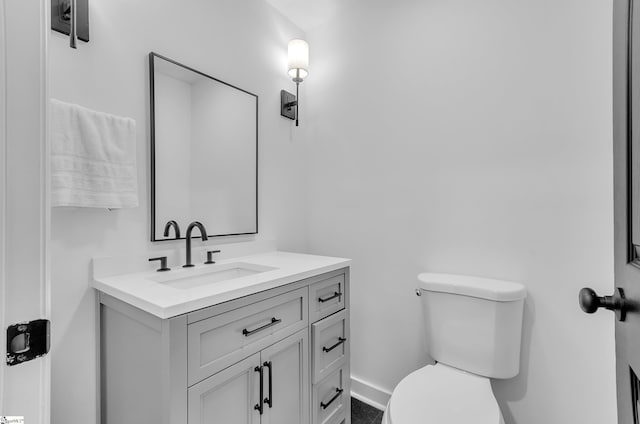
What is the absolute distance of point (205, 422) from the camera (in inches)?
36.1

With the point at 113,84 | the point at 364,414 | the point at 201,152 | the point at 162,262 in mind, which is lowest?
the point at 364,414

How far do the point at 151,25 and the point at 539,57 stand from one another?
1670 mm

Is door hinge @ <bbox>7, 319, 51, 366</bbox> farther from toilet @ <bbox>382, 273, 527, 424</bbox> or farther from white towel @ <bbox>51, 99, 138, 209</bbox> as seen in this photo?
toilet @ <bbox>382, 273, 527, 424</bbox>

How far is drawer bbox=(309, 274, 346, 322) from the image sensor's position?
4.27 ft

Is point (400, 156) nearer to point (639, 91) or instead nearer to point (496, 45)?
point (496, 45)

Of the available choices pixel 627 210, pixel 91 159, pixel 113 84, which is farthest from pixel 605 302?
pixel 113 84

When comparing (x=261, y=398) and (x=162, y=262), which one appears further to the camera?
(x=162, y=262)

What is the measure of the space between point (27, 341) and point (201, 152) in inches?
41.6

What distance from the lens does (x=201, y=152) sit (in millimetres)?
1460

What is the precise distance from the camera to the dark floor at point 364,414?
1.64 metres

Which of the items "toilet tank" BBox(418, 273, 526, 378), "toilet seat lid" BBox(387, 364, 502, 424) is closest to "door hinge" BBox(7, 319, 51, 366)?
"toilet seat lid" BBox(387, 364, 502, 424)

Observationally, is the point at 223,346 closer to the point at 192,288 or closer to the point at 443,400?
the point at 192,288

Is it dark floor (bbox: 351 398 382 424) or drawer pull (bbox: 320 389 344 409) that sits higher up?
drawer pull (bbox: 320 389 344 409)

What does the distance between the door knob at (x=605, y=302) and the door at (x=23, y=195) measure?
1016 millimetres
